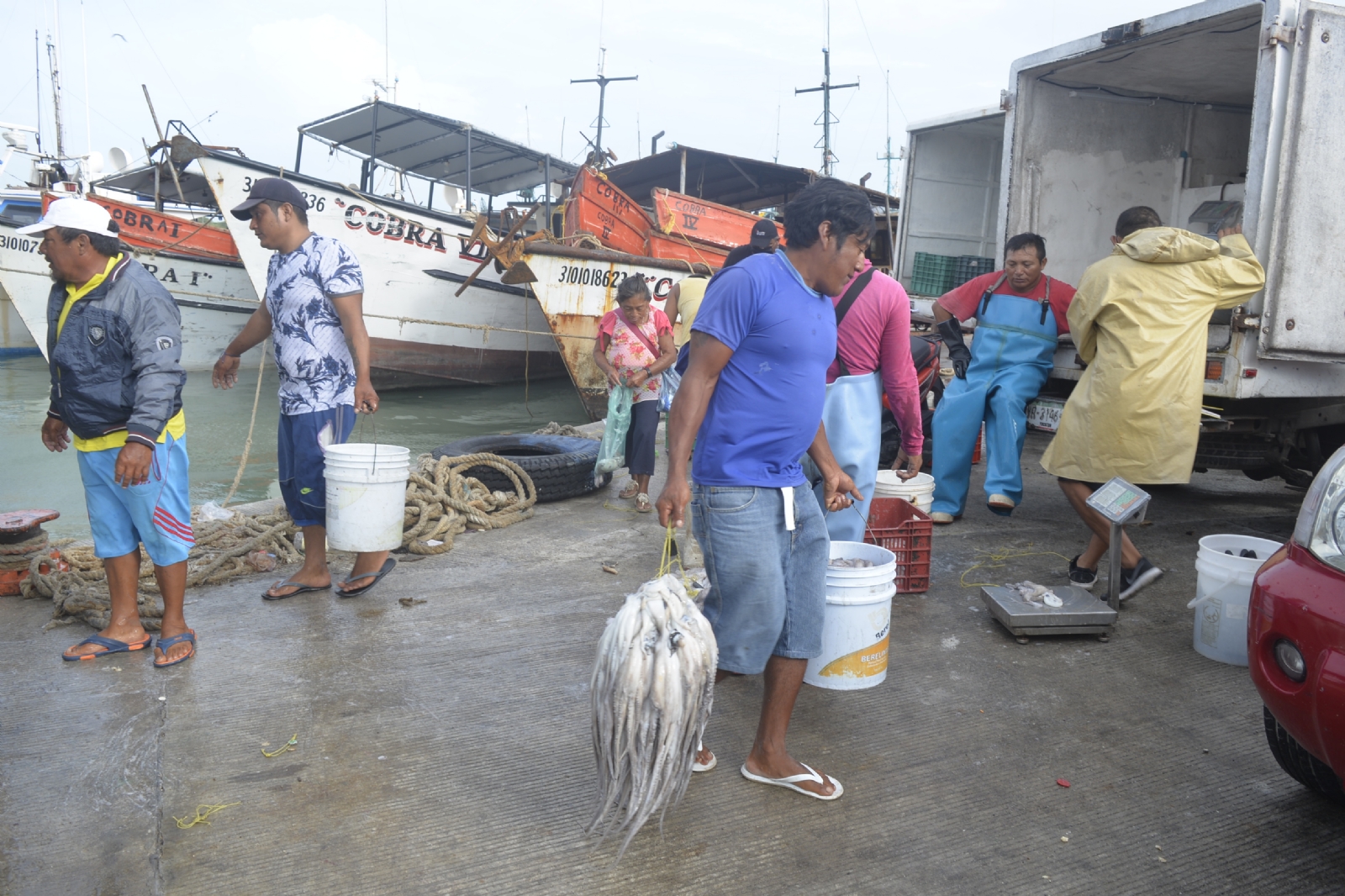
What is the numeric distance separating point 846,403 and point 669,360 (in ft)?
7.70

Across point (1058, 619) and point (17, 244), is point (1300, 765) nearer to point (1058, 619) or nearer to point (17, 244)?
point (1058, 619)

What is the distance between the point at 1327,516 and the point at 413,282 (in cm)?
1277

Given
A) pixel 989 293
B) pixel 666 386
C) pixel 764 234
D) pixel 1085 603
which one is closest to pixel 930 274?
pixel 989 293

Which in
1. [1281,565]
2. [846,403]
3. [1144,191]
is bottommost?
[1281,565]

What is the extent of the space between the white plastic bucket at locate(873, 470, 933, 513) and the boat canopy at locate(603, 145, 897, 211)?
10398 mm

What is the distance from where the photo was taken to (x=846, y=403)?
371cm

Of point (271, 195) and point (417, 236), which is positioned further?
point (417, 236)

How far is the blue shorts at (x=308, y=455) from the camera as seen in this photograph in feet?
13.3

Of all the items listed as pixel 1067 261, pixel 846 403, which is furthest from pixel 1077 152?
pixel 846 403

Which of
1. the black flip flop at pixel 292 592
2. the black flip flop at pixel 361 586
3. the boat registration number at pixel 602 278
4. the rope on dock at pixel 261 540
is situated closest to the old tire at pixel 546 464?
the rope on dock at pixel 261 540

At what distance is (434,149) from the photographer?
567 inches

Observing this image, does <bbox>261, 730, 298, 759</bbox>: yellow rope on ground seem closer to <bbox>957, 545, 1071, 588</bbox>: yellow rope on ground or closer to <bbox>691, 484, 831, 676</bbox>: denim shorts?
<bbox>691, 484, 831, 676</bbox>: denim shorts

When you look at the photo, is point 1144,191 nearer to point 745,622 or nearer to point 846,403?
point 846,403

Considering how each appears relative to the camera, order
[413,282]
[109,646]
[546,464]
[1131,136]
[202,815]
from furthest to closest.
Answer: [413,282]
[1131,136]
[546,464]
[109,646]
[202,815]
